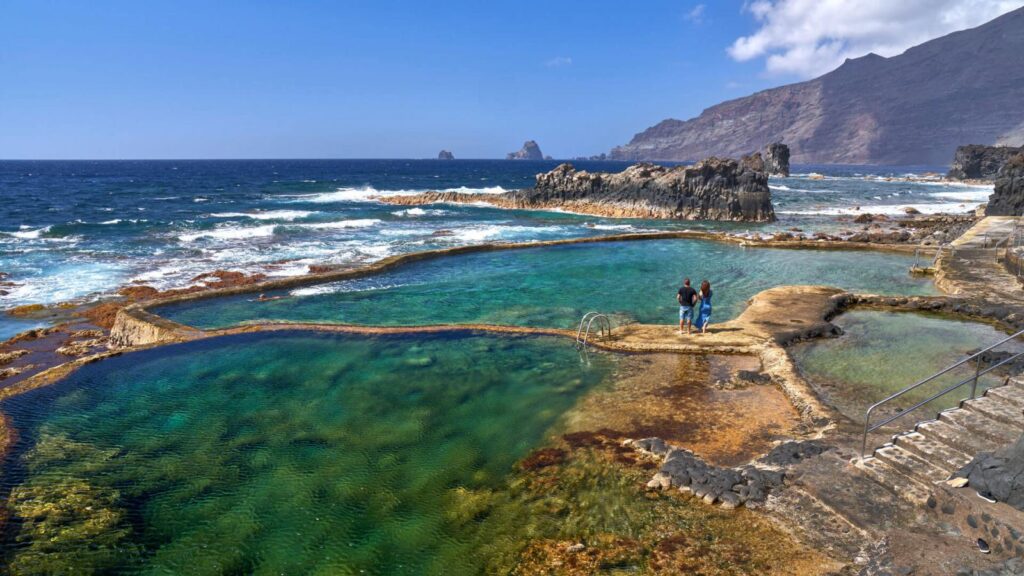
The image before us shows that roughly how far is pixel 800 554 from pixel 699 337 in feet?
31.1

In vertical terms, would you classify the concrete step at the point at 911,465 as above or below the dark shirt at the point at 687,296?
below

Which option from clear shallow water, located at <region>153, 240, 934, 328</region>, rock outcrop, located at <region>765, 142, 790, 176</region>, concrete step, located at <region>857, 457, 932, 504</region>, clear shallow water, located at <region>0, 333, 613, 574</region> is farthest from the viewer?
rock outcrop, located at <region>765, 142, 790, 176</region>

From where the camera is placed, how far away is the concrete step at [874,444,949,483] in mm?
8195

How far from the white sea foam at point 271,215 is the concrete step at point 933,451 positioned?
5273 centimetres

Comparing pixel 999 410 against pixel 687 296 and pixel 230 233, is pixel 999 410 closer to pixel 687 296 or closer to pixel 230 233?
pixel 687 296

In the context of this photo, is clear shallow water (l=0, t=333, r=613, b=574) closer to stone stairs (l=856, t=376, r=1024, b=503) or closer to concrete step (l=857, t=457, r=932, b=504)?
concrete step (l=857, t=457, r=932, b=504)

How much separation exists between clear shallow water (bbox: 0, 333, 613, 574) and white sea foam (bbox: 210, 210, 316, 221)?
40080 mm

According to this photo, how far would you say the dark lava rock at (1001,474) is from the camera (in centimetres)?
727

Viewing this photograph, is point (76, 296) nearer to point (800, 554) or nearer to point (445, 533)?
point (445, 533)

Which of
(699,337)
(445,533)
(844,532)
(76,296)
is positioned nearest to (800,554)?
(844,532)

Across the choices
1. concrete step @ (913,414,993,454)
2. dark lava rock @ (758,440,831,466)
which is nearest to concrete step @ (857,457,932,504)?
dark lava rock @ (758,440,831,466)

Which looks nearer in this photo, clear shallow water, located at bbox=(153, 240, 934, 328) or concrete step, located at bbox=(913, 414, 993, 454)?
concrete step, located at bbox=(913, 414, 993, 454)

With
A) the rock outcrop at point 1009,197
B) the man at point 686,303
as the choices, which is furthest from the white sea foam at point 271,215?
the rock outcrop at point 1009,197

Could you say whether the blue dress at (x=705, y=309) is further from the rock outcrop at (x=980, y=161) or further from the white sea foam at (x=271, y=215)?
the rock outcrop at (x=980, y=161)
